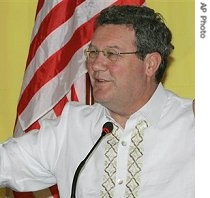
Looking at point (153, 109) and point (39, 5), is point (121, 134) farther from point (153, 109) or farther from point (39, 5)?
point (39, 5)

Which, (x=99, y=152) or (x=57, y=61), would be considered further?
(x=57, y=61)

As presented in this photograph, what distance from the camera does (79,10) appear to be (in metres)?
2.13

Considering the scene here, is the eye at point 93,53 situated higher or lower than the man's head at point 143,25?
lower

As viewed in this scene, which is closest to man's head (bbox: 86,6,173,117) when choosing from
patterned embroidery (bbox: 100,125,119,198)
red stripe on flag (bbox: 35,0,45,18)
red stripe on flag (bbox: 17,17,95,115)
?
patterned embroidery (bbox: 100,125,119,198)

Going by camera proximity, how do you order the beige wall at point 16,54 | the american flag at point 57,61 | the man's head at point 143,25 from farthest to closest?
the beige wall at point 16,54 < the american flag at point 57,61 < the man's head at point 143,25

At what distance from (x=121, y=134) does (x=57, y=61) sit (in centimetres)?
69

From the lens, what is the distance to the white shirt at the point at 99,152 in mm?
1504

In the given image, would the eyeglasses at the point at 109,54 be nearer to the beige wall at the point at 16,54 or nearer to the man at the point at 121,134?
the man at the point at 121,134

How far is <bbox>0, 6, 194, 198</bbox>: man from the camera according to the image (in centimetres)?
152

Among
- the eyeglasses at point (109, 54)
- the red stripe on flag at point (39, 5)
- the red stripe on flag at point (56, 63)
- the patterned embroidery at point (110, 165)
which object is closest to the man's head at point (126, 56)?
the eyeglasses at point (109, 54)

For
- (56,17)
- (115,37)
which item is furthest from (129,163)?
(56,17)

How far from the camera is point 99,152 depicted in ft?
5.27

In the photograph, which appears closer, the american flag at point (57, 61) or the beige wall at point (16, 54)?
the american flag at point (57, 61)

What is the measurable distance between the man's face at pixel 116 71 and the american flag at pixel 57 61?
515 millimetres
